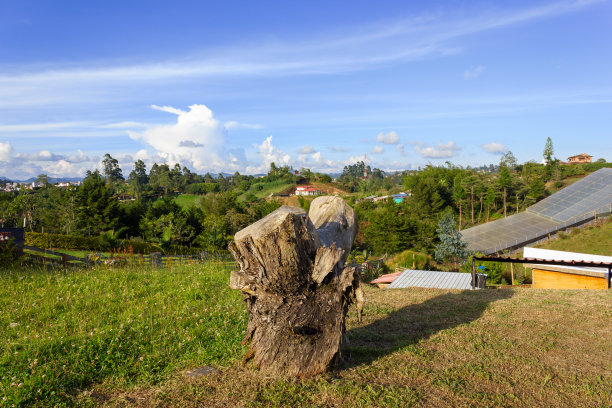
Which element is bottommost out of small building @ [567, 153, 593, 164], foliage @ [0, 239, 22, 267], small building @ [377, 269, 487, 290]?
small building @ [377, 269, 487, 290]

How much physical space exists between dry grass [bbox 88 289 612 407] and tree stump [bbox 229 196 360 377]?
0.19 metres

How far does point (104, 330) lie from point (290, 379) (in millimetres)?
2395

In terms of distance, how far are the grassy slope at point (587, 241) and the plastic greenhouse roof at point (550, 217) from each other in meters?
1.65

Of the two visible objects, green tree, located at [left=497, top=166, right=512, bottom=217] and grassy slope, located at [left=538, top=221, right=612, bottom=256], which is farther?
green tree, located at [left=497, top=166, right=512, bottom=217]

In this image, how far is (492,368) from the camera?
149 inches

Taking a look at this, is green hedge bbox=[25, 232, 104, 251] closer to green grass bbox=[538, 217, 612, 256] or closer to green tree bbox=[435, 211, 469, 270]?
green tree bbox=[435, 211, 469, 270]

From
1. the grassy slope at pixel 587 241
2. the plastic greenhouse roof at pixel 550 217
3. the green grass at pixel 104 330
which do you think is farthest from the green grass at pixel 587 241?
the green grass at pixel 104 330

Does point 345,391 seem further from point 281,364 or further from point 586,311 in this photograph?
point 586,311

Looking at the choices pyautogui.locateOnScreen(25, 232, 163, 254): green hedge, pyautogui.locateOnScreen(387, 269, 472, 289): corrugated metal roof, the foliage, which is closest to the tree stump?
pyautogui.locateOnScreen(387, 269, 472, 289): corrugated metal roof

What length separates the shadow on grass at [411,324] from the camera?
4.19m

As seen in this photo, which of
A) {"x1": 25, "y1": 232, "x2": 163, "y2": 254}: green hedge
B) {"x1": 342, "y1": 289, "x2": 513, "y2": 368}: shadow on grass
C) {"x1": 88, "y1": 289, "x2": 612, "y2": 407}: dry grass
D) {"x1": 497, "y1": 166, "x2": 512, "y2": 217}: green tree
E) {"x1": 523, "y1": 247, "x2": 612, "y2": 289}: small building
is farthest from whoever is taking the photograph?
{"x1": 497, "y1": 166, "x2": 512, "y2": 217}: green tree

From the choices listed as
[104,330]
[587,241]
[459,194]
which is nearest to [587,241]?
[587,241]

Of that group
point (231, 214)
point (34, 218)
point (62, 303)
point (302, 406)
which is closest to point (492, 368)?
point (302, 406)

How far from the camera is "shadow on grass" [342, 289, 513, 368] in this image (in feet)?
13.8
